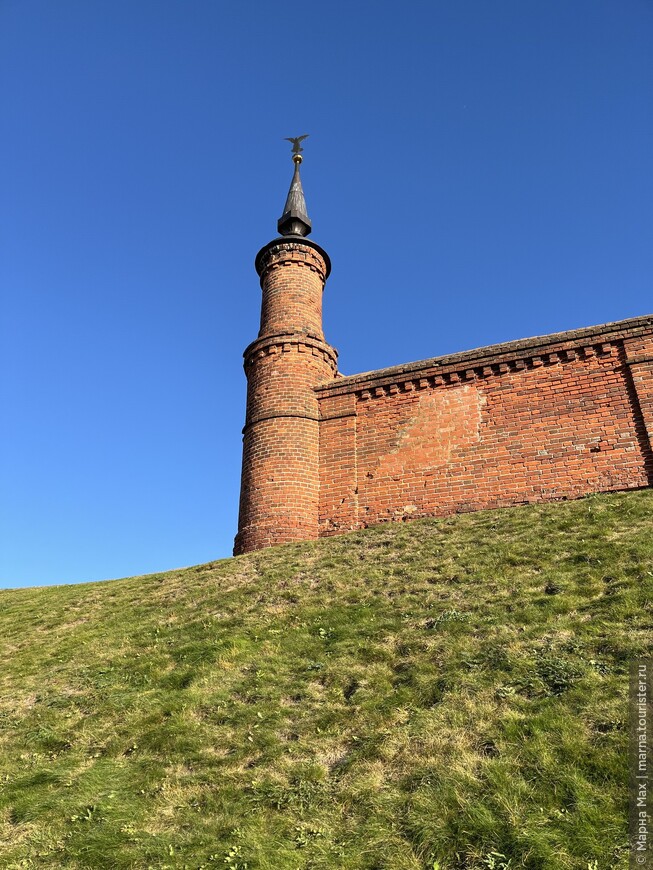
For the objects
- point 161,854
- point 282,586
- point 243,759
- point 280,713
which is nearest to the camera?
point 161,854

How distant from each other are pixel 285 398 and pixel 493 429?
15.9 ft

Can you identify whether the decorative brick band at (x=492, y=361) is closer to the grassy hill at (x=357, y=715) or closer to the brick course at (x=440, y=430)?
the brick course at (x=440, y=430)

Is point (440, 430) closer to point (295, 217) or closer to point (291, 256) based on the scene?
point (291, 256)

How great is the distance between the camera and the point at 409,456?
1289cm

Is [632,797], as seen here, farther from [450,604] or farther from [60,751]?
[60,751]

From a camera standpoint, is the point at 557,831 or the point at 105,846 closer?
the point at 557,831

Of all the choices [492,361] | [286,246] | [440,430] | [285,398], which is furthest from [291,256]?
[440,430]

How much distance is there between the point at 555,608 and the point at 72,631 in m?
7.65

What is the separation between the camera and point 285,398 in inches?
554

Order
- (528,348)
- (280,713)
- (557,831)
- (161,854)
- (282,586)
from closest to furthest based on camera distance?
(557,831), (161,854), (280,713), (282,586), (528,348)

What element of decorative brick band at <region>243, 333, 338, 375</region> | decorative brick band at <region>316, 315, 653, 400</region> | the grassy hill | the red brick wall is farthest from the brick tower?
the grassy hill

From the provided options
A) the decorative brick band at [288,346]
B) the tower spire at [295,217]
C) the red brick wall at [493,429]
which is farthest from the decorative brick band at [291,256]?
the red brick wall at [493,429]

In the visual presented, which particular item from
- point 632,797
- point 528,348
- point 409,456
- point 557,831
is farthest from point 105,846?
point 528,348

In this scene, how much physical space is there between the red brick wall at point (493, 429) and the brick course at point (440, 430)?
23 millimetres
